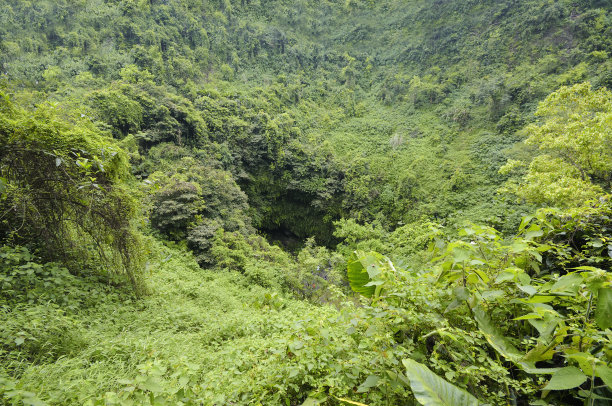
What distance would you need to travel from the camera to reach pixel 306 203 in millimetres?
17141

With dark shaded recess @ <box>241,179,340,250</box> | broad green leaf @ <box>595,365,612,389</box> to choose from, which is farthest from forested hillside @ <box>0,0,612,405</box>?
dark shaded recess @ <box>241,179,340,250</box>

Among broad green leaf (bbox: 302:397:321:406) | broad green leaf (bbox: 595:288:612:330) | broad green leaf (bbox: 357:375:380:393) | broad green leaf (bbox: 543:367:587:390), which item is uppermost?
broad green leaf (bbox: 595:288:612:330)

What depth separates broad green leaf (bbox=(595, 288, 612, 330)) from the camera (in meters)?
0.96

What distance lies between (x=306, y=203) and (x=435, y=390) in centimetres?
1609

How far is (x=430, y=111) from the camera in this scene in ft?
67.5

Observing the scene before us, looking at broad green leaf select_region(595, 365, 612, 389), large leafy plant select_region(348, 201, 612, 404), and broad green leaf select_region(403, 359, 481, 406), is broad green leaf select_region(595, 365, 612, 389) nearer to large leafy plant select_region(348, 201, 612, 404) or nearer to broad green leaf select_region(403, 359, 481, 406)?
large leafy plant select_region(348, 201, 612, 404)

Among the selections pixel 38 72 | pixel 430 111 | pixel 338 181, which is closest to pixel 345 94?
pixel 430 111

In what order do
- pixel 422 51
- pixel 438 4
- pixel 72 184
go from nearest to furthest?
1. pixel 72 184
2. pixel 422 51
3. pixel 438 4

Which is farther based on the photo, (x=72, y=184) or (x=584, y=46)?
(x=584, y=46)

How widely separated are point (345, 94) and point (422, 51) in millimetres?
8571

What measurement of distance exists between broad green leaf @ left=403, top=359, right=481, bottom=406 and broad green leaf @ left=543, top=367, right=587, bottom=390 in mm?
292

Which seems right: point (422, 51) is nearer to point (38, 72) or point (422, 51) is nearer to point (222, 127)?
point (222, 127)

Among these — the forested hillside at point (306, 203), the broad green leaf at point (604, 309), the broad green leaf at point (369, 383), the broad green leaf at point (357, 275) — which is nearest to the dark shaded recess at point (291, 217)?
the forested hillside at point (306, 203)

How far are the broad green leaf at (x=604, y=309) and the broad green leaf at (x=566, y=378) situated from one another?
0.20 metres
